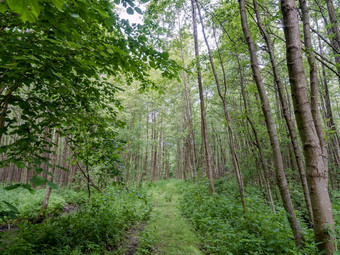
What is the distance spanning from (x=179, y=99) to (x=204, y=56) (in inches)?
441

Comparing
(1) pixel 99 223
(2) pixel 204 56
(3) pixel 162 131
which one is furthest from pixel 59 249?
(3) pixel 162 131

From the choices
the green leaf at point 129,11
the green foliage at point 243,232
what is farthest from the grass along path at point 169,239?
the green leaf at point 129,11

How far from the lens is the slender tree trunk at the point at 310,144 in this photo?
1.84 metres

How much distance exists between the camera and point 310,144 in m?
1.95

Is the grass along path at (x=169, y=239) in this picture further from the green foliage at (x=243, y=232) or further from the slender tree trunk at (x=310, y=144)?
the slender tree trunk at (x=310, y=144)

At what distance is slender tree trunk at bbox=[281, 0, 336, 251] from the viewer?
184 cm

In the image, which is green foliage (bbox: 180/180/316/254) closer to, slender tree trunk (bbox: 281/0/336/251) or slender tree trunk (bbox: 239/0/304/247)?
slender tree trunk (bbox: 239/0/304/247)

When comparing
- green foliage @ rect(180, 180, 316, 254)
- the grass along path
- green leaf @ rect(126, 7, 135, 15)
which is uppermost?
green leaf @ rect(126, 7, 135, 15)

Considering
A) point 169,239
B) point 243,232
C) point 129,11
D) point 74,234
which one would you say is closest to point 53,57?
point 129,11

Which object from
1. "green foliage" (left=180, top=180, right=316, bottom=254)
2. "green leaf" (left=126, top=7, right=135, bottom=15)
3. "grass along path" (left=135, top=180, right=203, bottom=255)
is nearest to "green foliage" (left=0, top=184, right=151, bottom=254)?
"grass along path" (left=135, top=180, right=203, bottom=255)

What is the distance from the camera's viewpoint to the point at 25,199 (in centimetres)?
988

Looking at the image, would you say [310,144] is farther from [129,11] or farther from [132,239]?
[132,239]

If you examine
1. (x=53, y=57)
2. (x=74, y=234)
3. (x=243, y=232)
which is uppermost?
(x=53, y=57)

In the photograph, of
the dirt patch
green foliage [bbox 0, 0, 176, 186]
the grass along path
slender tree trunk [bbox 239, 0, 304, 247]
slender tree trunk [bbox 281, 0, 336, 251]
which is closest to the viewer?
green foliage [bbox 0, 0, 176, 186]
